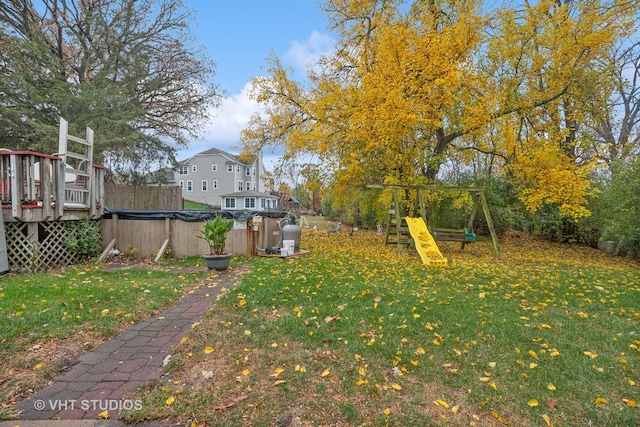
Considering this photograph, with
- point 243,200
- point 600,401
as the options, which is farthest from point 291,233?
point 243,200

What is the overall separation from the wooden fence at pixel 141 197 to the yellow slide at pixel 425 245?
1043 centimetres

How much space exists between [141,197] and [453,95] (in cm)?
1220

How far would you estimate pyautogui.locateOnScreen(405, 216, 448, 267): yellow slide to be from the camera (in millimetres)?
7031

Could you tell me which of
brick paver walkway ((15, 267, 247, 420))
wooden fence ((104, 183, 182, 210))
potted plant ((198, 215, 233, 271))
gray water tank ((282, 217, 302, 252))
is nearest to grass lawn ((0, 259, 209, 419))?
brick paver walkway ((15, 267, 247, 420))

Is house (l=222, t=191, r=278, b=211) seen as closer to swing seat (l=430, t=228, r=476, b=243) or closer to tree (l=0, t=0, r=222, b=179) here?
tree (l=0, t=0, r=222, b=179)

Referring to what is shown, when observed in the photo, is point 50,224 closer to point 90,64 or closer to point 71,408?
point 71,408

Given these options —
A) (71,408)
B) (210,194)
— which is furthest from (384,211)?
(210,194)

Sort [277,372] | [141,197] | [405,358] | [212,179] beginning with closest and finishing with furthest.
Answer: [277,372], [405,358], [141,197], [212,179]

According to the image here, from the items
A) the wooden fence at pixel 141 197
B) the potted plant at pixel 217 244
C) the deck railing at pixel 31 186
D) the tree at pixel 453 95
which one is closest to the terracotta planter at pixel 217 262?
the potted plant at pixel 217 244

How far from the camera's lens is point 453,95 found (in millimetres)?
8859

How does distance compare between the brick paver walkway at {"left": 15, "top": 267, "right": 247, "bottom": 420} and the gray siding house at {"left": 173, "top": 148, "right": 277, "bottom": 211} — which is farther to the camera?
the gray siding house at {"left": 173, "top": 148, "right": 277, "bottom": 211}

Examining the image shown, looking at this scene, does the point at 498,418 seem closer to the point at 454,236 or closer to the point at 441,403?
the point at 441,403

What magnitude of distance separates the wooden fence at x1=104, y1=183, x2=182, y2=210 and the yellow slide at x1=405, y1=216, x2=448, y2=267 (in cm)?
1043

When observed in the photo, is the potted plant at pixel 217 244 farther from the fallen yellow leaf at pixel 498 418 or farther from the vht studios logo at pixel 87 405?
the fallen yellow leaf at pixel 498 418
